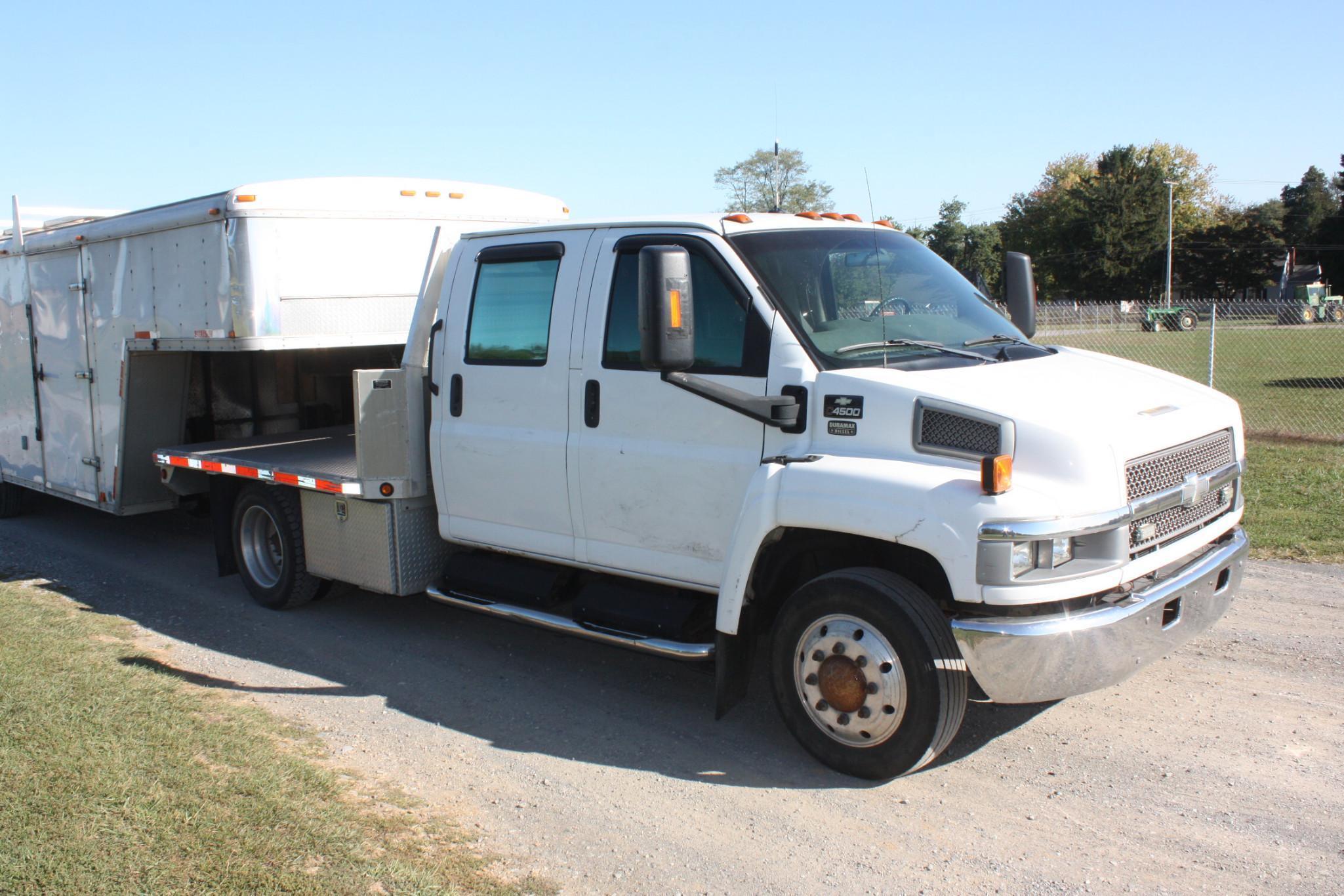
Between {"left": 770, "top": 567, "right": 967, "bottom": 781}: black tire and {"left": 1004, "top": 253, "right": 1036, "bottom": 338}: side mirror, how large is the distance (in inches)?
94.1

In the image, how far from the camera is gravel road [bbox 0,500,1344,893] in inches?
150

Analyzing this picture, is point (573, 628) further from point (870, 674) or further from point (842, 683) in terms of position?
point (870, 674)

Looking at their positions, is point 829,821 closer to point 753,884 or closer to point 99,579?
point 753,884

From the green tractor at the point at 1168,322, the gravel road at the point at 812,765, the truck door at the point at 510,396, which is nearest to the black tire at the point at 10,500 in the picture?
the gravel road at the point at 812,765

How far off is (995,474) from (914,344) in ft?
3.38

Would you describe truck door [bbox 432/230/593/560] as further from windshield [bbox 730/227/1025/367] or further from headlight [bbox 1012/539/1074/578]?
headlight [bbox 1012/539/1074/578]

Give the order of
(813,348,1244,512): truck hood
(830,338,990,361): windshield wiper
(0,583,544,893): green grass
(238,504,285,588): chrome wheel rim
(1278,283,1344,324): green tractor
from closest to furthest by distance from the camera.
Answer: (0,583,544,893): green grass, (813,348,1244,512): truck hood, (830,338,990,361): windshield wiper, (238,504,285,588): chrome wheel rim, (1278,283,1344,324): green tractor

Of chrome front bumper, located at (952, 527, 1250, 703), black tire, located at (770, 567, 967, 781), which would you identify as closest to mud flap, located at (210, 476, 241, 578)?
black tire, located at (770, 567, 967, 781)

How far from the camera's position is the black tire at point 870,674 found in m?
4.18

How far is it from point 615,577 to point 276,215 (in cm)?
342

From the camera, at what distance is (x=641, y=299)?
4352 mm

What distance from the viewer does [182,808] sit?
4195 mm

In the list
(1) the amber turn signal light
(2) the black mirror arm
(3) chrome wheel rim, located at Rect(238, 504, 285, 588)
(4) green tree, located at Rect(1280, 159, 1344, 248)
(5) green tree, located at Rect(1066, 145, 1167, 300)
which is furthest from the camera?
(4) green tree, located at Rect(1280, 159, 1344, 248)

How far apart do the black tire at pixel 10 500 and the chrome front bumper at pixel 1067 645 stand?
10.1 meters
